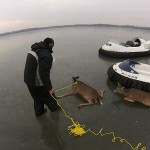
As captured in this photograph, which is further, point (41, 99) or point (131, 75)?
point (131, 75)

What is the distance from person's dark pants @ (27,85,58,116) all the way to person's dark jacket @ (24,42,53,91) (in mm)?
155

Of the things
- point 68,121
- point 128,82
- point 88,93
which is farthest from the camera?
point 128,82

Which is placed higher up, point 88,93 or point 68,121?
point 88,93

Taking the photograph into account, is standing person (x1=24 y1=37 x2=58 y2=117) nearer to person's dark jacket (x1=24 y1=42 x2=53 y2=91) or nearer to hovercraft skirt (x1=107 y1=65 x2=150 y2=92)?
person's dark jacket (x1=24 y1=42 x2=53 y2=91)

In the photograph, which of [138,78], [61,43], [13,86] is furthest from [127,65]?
[61,43]

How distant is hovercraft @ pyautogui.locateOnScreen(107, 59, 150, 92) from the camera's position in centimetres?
Answer: 402

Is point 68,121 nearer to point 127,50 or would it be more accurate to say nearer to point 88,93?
point 88,93

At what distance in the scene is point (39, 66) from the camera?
120 inches

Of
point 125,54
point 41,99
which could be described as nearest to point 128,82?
point 41,99

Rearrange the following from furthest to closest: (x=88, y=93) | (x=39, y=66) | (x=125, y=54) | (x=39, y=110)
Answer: (x=125, y=54) < (x=88, y=93) < (x=39, y=110) < (x=39, y=66)

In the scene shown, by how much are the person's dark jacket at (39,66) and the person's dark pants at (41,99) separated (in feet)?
0.51

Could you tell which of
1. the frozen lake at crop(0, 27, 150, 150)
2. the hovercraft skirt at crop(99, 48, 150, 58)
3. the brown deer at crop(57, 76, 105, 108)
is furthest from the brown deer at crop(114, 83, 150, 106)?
the hovercraft skirt at crop(99, 48, 150, 58)

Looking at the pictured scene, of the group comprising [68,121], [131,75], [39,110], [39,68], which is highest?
[39,68]

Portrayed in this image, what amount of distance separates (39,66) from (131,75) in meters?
1.98
